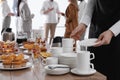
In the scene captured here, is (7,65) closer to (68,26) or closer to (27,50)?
(27,50)

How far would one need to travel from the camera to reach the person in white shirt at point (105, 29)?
1626 mm

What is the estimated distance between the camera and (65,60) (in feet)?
4.32

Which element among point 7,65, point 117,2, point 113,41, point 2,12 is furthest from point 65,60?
point 2,12

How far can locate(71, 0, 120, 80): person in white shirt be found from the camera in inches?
64.0

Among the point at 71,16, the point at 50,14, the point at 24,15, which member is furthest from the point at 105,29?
the point at 50,14

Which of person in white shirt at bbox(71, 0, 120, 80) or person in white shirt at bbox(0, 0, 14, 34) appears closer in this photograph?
person in white shirt at bbox(71, 0, 120, 80)

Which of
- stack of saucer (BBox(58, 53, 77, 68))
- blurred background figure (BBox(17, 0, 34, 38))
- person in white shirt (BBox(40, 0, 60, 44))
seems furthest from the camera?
person in white shirt (BBox(40, 0, 60, 44))

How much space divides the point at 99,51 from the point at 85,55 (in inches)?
22.1

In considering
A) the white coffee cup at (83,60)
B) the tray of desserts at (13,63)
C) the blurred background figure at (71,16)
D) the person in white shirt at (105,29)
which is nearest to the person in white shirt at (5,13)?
the blurred background figure at (71,16)

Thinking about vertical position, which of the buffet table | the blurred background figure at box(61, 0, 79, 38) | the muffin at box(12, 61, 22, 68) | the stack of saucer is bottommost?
the buffet table

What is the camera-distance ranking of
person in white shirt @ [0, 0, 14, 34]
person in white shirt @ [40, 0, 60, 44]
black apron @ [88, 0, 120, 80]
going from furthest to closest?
1. person in white shirt @ [40, 0, 60, 44]
2. person in white shirt @ [0, 0, 14, 34]
3. black apron @ [88, 0, 120, 80]

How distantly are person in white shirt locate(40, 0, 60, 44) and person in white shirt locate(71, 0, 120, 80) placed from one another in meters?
4.75

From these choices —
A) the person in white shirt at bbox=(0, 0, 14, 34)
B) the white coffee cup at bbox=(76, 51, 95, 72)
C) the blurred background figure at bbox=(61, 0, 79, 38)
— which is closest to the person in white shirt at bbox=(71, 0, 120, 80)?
the white coffee cup at bbox=(76, 51, 95, 72)

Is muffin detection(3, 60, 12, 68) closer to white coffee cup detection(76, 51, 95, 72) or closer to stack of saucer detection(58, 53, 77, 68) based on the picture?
stack of saucer detection(58, 53, 77, 68)
